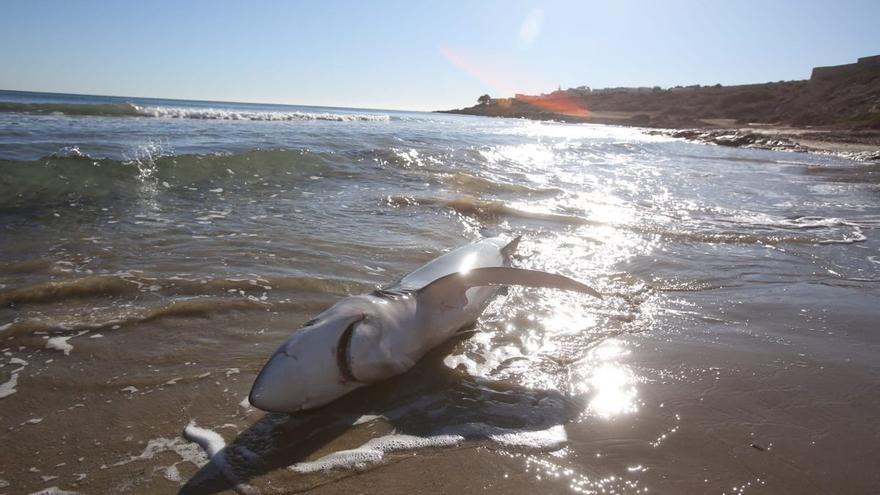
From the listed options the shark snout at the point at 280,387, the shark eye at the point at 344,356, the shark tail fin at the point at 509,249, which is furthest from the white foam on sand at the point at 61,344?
the shark tail fin at the point at 509,249

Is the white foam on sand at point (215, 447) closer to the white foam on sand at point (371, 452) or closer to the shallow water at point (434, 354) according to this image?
the shallow water at point (434, 354)

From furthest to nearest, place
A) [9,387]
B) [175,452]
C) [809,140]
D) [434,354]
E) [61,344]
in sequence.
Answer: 1. [809,140]
2. [434,354]
3. [61,344]
4. [9,387]
5. [175,452]

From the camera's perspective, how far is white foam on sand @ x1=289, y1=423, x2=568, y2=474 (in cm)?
206

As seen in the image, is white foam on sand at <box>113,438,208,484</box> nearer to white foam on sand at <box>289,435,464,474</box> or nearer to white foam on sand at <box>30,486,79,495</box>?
white foam on sand at <box>30,486,79,495</box>

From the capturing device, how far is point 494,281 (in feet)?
9.86

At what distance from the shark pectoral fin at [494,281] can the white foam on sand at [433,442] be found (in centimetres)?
Result: 89

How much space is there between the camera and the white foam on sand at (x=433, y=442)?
2.06 metres

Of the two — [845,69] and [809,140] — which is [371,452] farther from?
[845,69]

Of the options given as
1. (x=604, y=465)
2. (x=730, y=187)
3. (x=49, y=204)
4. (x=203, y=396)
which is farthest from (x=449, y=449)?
(x=730, y=187)

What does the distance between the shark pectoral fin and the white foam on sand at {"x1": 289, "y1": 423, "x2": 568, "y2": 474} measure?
89 cm

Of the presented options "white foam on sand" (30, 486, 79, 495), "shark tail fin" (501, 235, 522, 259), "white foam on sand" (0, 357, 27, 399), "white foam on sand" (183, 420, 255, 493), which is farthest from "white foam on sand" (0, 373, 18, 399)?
"shark tail fin" (501, 235, 522, 259)

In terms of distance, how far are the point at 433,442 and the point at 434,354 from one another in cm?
86

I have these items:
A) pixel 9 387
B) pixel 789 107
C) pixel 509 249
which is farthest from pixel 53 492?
pixel 789 107

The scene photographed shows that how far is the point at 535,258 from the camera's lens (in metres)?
5.23
